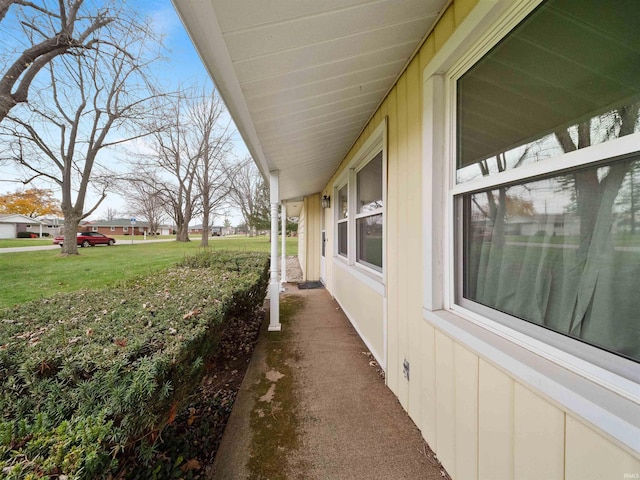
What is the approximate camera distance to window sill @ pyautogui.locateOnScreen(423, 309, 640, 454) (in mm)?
748

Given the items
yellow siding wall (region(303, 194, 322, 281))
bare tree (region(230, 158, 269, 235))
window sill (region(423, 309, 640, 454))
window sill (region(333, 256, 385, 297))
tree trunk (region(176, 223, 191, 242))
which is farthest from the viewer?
bare tree (region(230, 158, 269, 235))

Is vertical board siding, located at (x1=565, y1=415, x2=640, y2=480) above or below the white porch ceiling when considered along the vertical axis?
below

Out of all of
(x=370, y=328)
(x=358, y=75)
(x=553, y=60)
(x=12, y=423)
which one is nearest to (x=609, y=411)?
(x=553, y=60)

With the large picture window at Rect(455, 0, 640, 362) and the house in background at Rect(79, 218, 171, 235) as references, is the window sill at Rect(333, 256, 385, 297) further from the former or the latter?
the house in background at Rect(79, 218, 171, 235)

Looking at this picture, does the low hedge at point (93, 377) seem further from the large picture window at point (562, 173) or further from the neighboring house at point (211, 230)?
the neighboring house at point (211, 230)

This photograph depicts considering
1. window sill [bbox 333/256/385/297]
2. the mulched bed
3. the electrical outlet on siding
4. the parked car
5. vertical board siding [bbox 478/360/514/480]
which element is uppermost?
the parked car

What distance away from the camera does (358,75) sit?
2.03 meters

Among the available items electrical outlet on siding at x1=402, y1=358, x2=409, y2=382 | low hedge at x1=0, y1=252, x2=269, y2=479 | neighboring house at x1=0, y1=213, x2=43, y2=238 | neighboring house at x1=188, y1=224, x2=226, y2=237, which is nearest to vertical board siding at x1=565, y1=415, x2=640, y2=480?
electrical outlet on siding at x1=402, y1=358, x2=409, y2=382

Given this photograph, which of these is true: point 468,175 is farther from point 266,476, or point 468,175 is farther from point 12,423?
point 12,423

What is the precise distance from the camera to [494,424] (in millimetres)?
1222

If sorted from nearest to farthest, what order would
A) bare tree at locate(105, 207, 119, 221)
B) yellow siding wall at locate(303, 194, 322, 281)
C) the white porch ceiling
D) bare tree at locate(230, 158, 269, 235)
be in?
1. the white porch ceiling
2. yellow siding wall at locate(303, 194, 322, 281)
3. bare tree at locate(230, 158, 269, 235)
4. bare tree at locate(105, 207, 119, 221)

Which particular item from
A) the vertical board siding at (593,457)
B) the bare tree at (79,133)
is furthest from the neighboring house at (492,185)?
the bare tree at (79,133)

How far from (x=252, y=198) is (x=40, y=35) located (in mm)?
22072

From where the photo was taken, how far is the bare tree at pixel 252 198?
1034 inches
